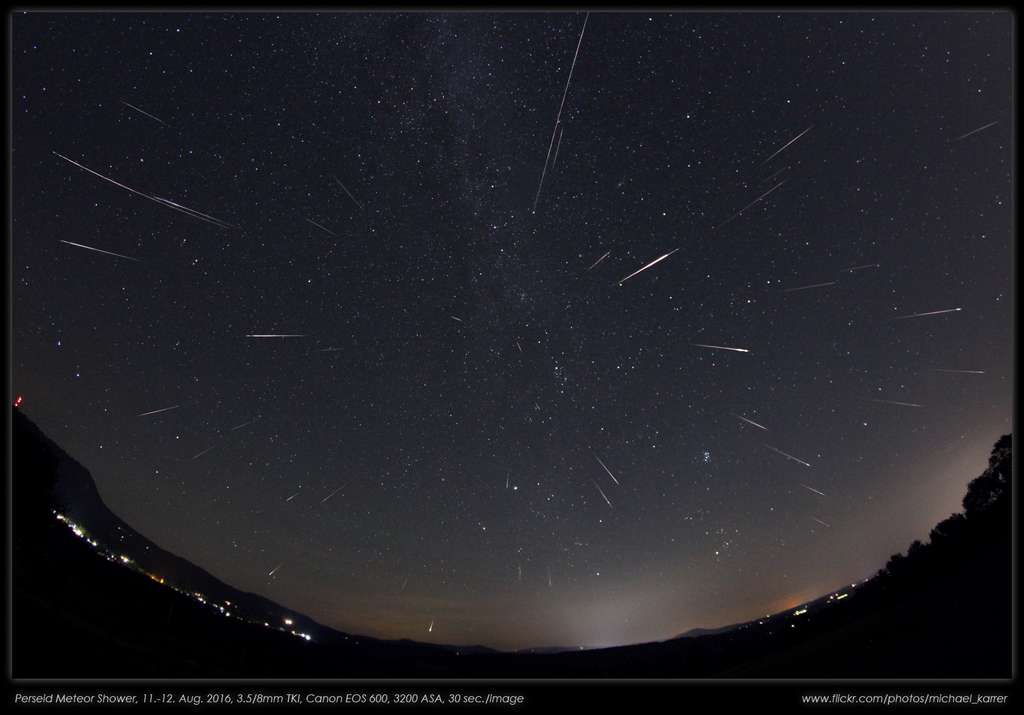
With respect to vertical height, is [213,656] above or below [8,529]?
below

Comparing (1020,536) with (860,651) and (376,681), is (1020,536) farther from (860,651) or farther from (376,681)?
(376,681)

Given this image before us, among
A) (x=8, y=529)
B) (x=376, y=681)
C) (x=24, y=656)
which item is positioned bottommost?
(x=376, y=681)

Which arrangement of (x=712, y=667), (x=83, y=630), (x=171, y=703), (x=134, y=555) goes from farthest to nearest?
1. (x=134, y=555)
2. (x=712, y=667)
3. (x=83, y=630)
4. (x=171, y=703)

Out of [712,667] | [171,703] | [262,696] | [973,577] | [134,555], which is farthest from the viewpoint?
[134,555]

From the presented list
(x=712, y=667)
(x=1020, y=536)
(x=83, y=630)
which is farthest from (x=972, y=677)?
(x=83, y=630)

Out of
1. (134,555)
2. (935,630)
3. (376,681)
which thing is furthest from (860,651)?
(134,555)

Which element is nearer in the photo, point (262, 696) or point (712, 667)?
point (262, 696)

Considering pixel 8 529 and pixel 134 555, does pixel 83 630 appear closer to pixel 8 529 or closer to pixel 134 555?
pixel 8 529
